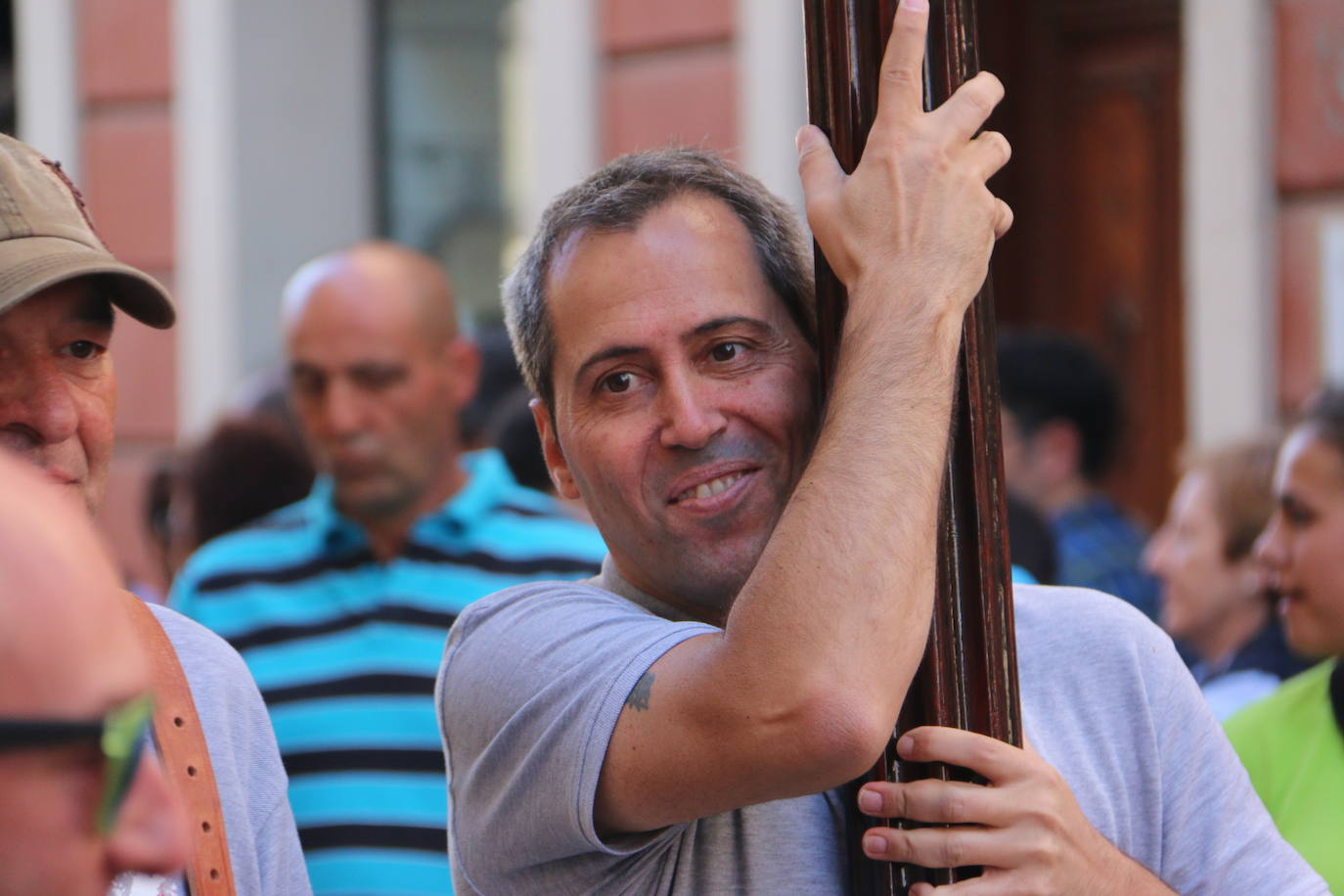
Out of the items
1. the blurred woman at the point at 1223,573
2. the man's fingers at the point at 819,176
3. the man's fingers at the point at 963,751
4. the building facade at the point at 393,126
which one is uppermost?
the building facade at the point at 393,126

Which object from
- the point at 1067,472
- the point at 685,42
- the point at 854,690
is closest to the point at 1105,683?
the point at 854,690

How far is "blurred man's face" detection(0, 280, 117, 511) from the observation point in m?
1.87

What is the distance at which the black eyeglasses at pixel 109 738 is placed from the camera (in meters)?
0.97

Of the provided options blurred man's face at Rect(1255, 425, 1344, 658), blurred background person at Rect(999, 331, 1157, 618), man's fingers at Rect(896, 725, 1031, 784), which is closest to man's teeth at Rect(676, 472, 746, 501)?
man's fingers at Rect(896, 725, 1031, 784)

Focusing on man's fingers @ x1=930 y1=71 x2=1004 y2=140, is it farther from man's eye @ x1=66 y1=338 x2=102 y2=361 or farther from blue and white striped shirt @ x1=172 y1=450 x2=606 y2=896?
blue and white striped shirt @ x1=172 y1=450 x2=606 y2=896

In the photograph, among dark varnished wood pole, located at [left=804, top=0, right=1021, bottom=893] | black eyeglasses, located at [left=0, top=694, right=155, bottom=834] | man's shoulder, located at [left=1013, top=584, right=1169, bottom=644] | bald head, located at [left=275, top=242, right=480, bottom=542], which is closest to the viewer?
black eyeglasses, located at [left=0, top=694, right=155, bottom=834]

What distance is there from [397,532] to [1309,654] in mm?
1980

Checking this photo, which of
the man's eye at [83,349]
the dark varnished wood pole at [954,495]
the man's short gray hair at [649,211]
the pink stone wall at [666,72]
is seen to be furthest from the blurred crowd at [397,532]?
the pink stone wall at [666,72]

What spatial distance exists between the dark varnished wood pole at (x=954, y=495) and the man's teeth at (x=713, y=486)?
228mm

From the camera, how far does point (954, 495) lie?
179 cm

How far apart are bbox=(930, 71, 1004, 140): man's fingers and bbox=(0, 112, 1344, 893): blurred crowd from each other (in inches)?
28.3

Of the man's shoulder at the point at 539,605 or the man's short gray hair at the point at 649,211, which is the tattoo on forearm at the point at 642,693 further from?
the man's short gray hair at the point at 649,211

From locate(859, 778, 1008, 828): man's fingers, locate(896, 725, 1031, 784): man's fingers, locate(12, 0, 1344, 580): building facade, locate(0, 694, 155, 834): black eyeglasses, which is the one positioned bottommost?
locate(859, 778, 1008, 828): man's fingers

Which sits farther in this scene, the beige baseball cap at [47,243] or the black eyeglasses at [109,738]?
the beige baseball cap at [47,243]
